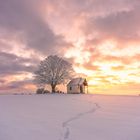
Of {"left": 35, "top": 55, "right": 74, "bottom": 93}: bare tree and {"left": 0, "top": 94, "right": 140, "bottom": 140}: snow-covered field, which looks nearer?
{"left": 0, "top": 94, "right": 140, "bottom": 140}: snow-covered field

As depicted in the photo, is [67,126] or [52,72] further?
[52,72]

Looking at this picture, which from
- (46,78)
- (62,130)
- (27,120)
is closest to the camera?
(62,130)

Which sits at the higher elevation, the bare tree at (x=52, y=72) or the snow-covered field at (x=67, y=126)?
the bare tree at (x=52, y=72)

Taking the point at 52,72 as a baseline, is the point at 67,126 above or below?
below

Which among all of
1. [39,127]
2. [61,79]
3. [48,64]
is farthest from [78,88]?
[39,127]

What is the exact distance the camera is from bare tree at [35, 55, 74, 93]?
46.4 metres

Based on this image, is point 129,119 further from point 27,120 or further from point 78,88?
point 78,88

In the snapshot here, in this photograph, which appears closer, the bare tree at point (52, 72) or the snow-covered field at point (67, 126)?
the snow-covered field at point (67, 126)

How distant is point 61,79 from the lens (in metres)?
46.7

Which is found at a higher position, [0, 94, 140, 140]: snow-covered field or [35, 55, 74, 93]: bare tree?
[35, 55, 74, 93]: bare tree

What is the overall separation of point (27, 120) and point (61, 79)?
111 feet

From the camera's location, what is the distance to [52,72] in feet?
153

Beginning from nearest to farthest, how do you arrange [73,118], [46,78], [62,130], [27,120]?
1. [62,130]
2. [27,120]
3. [73,118]
4. [46,78]

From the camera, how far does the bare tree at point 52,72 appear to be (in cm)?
4641
